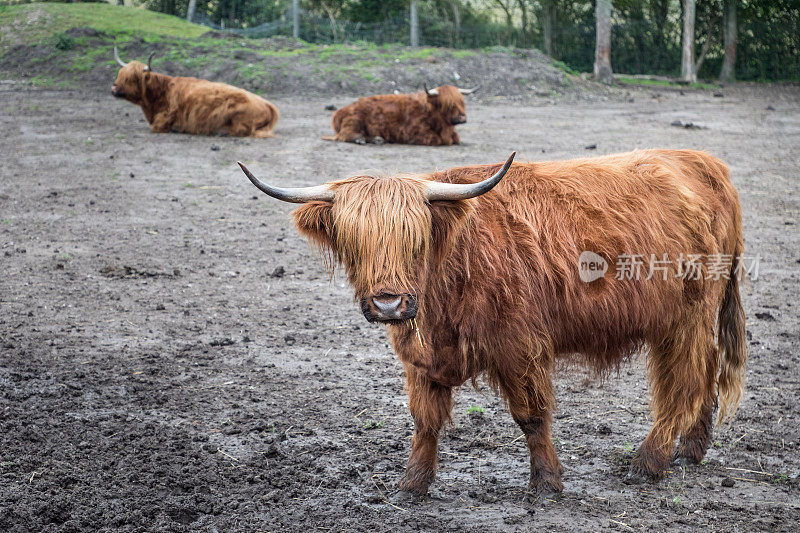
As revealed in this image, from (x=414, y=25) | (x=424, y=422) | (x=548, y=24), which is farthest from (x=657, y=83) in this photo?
(x=424, y=422)

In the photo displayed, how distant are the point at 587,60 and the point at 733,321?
75.5 feet

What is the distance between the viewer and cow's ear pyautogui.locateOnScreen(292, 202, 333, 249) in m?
2.98

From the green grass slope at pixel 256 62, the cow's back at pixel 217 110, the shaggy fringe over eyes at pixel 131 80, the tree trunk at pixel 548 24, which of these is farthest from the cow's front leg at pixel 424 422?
the tree trunk at pixel 548 24

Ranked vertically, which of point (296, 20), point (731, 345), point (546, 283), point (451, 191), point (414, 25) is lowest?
point (731, 345)

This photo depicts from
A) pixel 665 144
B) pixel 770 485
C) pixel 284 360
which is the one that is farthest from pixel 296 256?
pixel 665 144

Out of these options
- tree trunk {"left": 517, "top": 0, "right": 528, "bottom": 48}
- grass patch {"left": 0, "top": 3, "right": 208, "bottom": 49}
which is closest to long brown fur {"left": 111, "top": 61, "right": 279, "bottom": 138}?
grass patch {"left": 0, "top": 3, "right": 208, "bottom": 49}

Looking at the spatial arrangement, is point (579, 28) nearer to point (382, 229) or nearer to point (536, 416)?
point (536, 416)

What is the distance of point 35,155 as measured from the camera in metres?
10.7

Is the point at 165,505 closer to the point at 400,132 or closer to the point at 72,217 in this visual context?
the point at 72,217

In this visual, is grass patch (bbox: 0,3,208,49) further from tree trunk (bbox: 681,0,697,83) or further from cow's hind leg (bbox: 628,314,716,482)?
cow's hind leg (bbox: 628,314,716,482)

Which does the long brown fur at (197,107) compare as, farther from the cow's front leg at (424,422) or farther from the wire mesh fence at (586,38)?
the wire mesh fence at (586,38)

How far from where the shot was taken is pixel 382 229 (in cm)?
283

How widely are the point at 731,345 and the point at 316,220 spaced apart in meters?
2.38

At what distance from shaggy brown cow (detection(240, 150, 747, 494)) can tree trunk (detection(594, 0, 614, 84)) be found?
1833 centimetres
